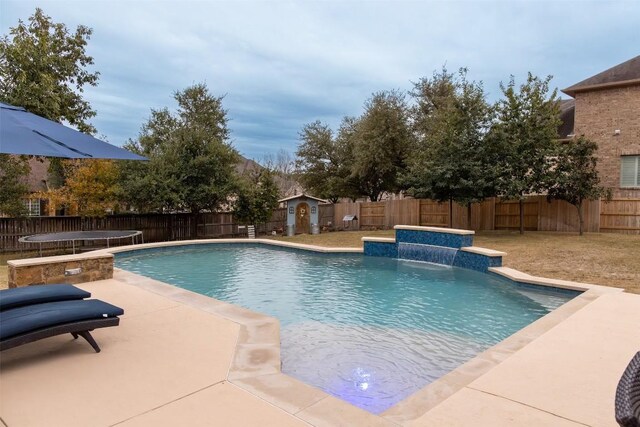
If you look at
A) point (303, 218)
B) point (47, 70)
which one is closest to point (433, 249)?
point (303, 218)

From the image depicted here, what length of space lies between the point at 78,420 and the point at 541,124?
1767cm

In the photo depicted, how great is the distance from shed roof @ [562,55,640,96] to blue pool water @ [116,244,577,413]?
13.6 m

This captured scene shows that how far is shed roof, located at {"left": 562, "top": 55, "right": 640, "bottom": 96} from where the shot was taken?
671 inches

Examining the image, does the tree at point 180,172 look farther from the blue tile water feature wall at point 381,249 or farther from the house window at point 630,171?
the house window at point 630,171

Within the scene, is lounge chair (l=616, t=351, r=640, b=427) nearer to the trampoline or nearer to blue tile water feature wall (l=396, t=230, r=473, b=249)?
blue tile water feature wall (l=396, t=230, r=473, b=249)

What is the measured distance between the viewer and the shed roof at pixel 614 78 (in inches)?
Result: 671

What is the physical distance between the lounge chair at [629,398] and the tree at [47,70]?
14847mm

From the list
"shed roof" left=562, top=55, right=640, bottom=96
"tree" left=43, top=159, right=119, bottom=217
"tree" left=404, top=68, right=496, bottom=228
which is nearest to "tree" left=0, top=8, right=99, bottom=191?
"tree" left=43, top=159, right=119, bottom=217

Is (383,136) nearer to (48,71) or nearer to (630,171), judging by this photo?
(630,171)

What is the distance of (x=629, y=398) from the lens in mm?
1566

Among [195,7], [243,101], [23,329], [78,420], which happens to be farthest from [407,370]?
[243,101]

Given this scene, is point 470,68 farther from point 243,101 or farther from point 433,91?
point 243,101

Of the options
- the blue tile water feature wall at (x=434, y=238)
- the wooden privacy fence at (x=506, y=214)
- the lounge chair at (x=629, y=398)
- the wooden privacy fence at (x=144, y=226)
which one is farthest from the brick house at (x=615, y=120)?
the lounge chair at (x=629, y=398)

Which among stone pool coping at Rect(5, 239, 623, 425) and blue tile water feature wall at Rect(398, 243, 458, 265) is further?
blue tile water feature wall at Rect(398, 243, 458, 265)
